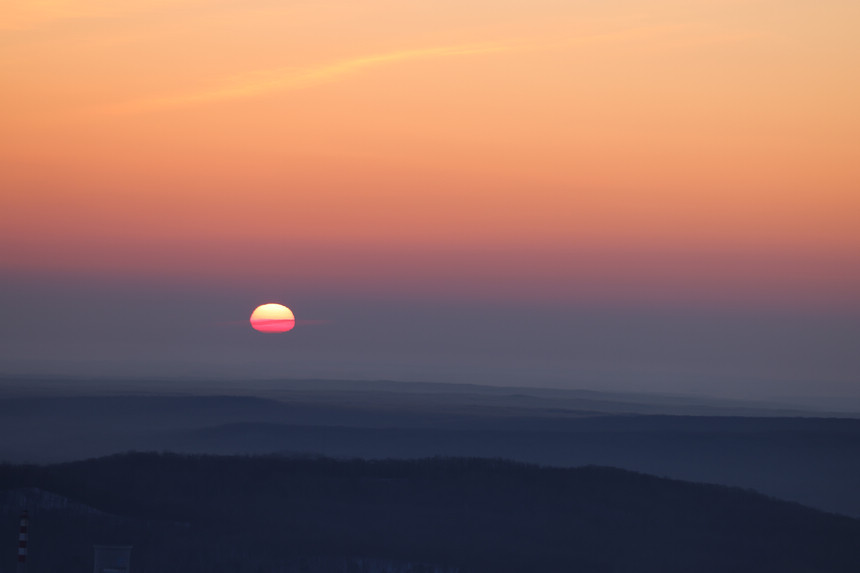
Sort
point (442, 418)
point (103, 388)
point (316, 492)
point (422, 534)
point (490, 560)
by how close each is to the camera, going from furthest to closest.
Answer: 1. point (103, 388)
2. point (442, 418)
3. point (316, 492)
4. point (422, 534)
5. point (490, 560)

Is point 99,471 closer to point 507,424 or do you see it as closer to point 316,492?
point 316,492

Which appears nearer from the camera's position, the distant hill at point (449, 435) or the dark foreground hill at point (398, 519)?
the dark foreground hill at point (398, 519)

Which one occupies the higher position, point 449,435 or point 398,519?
point 449,435

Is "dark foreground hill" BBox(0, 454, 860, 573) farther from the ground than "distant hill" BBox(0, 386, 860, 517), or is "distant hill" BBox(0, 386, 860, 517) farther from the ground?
"distant hill" BBox(0, 386, 860, 517)

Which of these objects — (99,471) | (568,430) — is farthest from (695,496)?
(568,430)

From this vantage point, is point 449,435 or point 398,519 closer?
point 398,519

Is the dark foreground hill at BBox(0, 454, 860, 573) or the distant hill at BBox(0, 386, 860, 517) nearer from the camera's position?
the dark foreground hill at BBox(0, 454, 860, 573)

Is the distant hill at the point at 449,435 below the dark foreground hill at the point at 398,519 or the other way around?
the other way around

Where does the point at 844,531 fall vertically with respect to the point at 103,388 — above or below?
below
